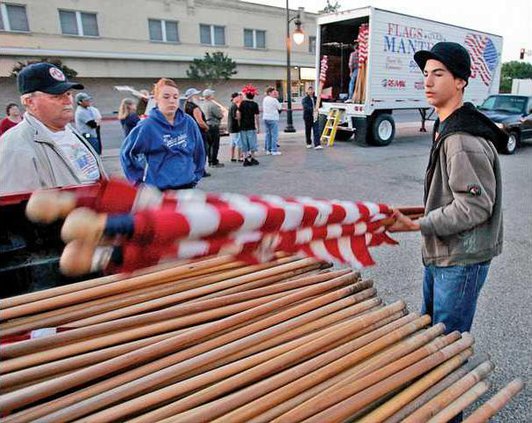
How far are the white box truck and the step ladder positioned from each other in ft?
0.57

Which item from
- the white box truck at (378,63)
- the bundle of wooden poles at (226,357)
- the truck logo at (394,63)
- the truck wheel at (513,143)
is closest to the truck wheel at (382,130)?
the white box truck at (378,63)

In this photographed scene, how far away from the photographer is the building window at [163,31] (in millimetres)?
35219

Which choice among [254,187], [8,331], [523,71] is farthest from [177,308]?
[523,71]

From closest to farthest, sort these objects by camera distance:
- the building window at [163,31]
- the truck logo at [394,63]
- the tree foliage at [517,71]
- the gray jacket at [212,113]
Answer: the gray jacket at [212,113], the truck logo at [394,63], the building window at [163,31], the tree foliage at [517,71]

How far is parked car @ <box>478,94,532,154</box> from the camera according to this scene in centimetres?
1209

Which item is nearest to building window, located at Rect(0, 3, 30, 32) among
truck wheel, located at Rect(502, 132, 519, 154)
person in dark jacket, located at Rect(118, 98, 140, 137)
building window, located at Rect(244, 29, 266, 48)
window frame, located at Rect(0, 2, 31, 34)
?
window frame, located at Rect(0, 2, 31, 34)

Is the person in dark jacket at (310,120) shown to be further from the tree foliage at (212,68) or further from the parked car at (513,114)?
the tree foliage at (212,68)

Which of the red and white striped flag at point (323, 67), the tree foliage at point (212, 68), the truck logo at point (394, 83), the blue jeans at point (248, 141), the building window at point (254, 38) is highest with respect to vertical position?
the building window at point (254, 38)

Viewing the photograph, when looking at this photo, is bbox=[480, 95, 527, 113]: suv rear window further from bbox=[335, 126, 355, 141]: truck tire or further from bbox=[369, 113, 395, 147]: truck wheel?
bbox=[335, 126, 355, 141]: truck tire

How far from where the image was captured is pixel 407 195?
293 inches

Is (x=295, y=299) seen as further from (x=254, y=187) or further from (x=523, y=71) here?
(x=523, y=71)

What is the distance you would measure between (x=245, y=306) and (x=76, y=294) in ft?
2.40

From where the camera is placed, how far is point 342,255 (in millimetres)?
Answer: 1434

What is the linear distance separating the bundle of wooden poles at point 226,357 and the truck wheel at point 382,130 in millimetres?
12264
